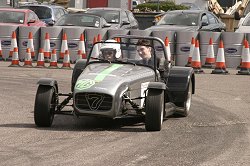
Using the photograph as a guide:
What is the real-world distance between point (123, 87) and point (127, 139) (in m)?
0.90

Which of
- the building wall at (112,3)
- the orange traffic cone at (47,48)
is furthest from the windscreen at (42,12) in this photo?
the building wall at (112,3)

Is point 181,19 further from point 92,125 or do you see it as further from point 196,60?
point 92,125

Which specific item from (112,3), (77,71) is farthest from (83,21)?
(112,3)

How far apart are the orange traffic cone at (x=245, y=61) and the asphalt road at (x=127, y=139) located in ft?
20.6

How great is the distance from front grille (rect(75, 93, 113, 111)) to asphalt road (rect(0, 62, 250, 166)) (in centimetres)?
32

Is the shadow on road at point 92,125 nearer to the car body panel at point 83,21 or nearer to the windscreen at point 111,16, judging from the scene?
the car body panel at point 83,21

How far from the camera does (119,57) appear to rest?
11922mm

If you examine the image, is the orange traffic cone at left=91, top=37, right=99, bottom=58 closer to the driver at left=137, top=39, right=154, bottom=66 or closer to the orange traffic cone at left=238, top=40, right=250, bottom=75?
the driver at left=137, top=39, right=154, bottom=66

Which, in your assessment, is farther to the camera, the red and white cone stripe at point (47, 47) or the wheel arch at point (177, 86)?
the red and white cone stripe at point (47, 47)

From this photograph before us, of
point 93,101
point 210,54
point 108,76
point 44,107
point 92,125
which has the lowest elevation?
point 210,54

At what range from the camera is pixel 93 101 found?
1058cm

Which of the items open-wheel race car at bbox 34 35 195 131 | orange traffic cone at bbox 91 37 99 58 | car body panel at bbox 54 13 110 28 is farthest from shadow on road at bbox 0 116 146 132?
car body panel at bbox 54 13 110 28

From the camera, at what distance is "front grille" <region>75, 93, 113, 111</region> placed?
414 inches

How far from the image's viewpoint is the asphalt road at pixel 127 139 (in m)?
8.66
